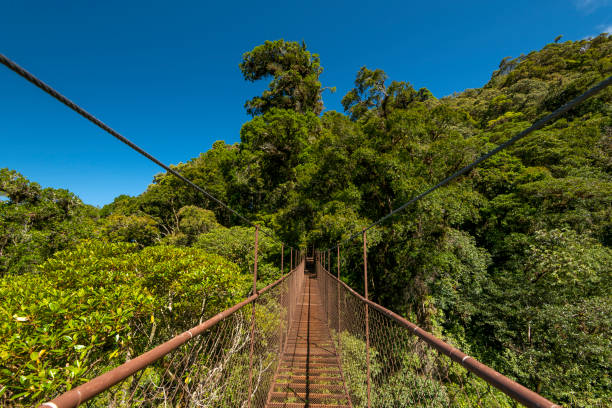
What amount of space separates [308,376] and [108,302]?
2246 mm

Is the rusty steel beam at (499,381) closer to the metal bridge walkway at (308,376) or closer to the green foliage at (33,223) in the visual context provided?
the metal bridge walkway at (308,376)

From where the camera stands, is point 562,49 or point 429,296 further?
point 562,49

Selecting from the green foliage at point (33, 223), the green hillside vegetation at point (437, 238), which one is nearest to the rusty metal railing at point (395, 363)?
the green hillside vegetation at point (437, 238)

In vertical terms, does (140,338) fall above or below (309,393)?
above

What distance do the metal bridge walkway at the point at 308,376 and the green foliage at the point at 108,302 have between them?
3.86 ft

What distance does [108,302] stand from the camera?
1.86m

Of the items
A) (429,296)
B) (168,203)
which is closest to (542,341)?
(429,296)

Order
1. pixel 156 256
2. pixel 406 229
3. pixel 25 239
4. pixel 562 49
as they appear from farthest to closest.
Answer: pixel 562 49
pixel 406 229
pixel 25 239
pixel 156 256

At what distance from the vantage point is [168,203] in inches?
604

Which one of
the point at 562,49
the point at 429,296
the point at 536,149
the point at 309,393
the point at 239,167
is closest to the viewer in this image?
the point at 309,393

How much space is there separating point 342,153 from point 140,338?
7.29m

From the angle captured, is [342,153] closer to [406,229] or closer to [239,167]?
[406,229]

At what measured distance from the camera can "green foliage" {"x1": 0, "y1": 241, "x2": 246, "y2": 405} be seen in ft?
4.74

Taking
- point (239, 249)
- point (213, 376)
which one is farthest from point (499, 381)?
point (239, 249)
